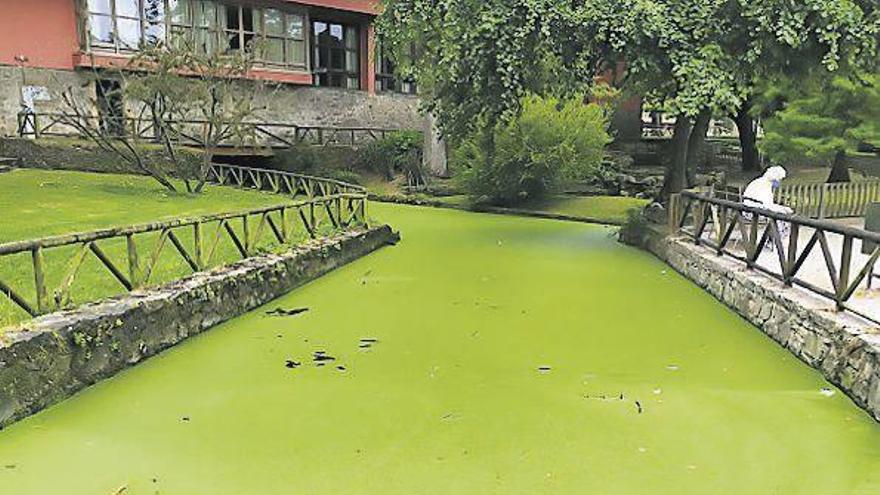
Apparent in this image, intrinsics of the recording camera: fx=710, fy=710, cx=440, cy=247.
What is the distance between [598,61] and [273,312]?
6436 mm

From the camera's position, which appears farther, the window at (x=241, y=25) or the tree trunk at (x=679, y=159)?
the window at (x=241, y=25)

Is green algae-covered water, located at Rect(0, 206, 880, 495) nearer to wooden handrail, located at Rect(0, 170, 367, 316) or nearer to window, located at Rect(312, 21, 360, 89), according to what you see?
wooden handrail, located at Rect(0, 170, 367, 316)

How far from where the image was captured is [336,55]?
26328 mm

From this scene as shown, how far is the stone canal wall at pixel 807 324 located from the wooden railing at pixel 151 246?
200 inches

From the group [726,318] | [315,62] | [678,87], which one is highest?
[315,62]

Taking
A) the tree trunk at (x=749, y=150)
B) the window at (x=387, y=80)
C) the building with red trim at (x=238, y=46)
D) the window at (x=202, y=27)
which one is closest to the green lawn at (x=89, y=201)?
the building with red trim at (x=238, y=46)

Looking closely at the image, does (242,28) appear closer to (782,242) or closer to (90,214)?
(90,214)

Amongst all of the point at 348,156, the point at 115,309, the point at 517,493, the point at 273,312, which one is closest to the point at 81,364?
the point at 115,309

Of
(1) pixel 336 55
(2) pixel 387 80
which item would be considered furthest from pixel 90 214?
(2) pixel 387 80

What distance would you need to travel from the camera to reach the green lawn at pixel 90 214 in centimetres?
672

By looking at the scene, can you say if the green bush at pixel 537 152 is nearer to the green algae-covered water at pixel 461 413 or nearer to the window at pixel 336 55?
the window at pixel 336 55

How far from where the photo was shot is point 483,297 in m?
7.77

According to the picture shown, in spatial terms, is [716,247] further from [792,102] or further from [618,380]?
[792,102]

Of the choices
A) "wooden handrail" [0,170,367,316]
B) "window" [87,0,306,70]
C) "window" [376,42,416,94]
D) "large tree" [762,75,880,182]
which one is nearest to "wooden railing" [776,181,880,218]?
"large tree" [762,75,880,182]
